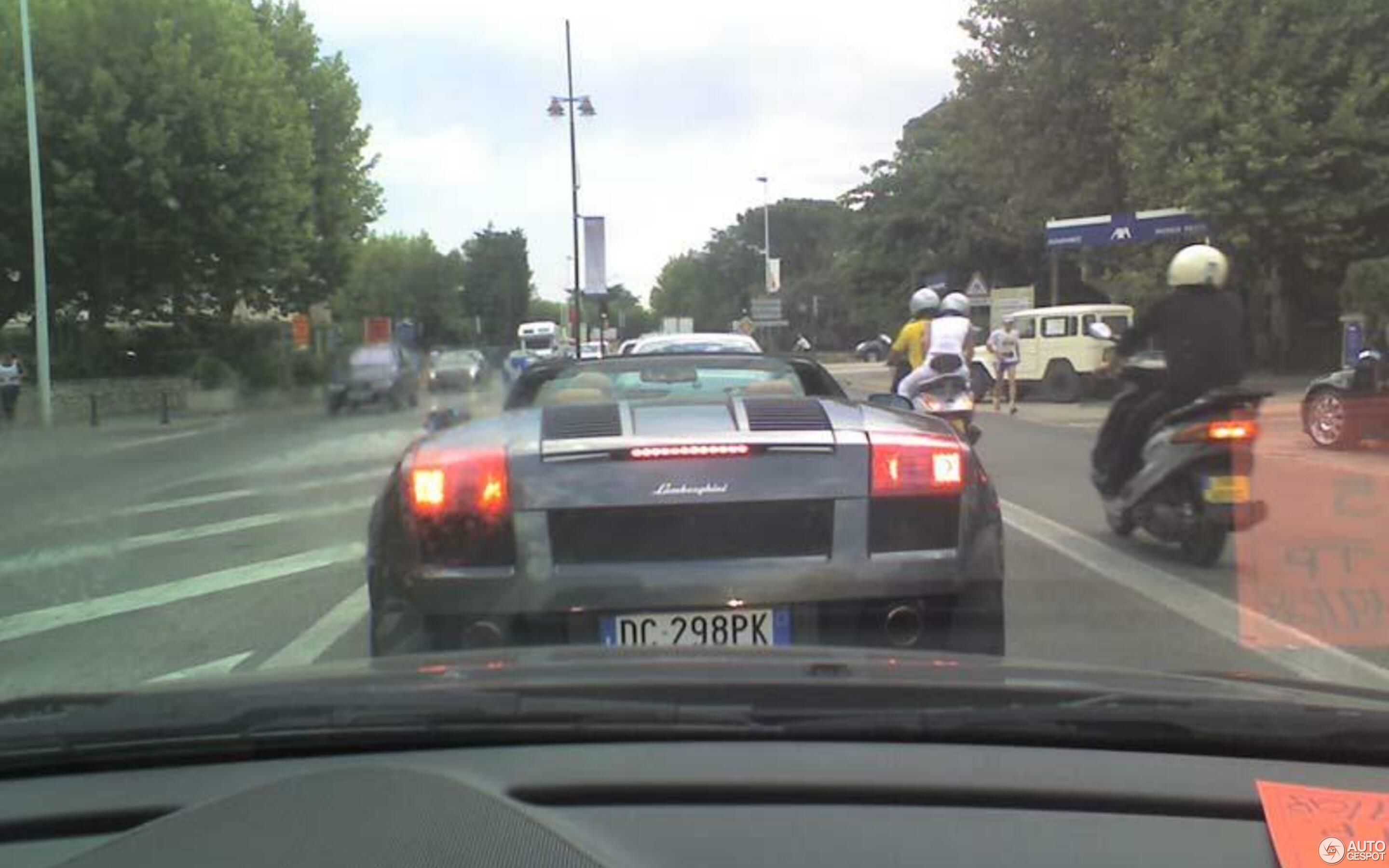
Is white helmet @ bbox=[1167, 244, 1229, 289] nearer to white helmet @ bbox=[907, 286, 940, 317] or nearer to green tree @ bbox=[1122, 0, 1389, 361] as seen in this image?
white helmet @ bbox=[907, 286, 940, 317]

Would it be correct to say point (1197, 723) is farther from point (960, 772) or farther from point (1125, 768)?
point (960, 772)

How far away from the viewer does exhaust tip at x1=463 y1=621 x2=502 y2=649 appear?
11.9 feet

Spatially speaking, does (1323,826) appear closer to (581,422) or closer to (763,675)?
(763,675)

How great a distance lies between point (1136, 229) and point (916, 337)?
50.1 ft

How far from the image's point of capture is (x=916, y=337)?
11047 millimetres

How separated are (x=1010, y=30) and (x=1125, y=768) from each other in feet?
104

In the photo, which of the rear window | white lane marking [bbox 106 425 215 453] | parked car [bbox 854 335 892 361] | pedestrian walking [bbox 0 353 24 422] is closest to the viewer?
parked car [bbox 854 335 892 361]

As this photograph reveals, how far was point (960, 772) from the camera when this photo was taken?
2014 millimetres

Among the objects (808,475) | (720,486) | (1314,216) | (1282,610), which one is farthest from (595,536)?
(1314,216)

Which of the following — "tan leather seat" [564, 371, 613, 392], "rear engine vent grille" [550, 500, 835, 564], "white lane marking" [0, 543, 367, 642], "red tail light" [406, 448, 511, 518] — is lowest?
"white lane marking" [0, 543, 367, 642]

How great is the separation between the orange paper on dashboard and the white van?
22.1 metres

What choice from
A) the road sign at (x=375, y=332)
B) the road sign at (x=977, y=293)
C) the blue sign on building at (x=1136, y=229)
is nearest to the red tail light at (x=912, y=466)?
the road sign at (x=375, y=332)

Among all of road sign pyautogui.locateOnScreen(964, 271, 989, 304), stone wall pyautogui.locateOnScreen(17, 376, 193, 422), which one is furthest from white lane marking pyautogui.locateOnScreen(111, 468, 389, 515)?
road sign pyautogui.locateOnScreen(964, 271, 989, 304)

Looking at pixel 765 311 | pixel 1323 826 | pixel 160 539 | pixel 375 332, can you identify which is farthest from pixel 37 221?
pixel 765 311
